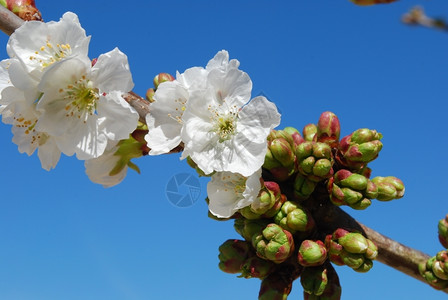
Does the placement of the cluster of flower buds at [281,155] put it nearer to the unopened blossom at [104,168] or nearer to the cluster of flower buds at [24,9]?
the unopened blossom at [104,168]

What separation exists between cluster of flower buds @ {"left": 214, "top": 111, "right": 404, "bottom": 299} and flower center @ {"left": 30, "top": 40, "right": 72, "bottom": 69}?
0.81 metres

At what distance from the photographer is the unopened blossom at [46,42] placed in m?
1.71

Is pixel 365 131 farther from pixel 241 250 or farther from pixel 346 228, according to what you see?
pixel 241 250

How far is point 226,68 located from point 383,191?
0.72 m

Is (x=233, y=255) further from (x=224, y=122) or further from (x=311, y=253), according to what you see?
(x=224, y=122)

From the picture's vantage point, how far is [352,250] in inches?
65.6

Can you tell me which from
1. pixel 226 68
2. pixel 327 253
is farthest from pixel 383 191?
pixel 226 68

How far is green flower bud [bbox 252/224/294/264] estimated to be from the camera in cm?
165

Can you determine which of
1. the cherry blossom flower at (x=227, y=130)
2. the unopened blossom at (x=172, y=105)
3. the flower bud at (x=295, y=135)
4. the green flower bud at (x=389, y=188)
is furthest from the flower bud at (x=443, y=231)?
the unopened blossom at (x=172, y=105)

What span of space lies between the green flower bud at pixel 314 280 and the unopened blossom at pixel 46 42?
3.63ft

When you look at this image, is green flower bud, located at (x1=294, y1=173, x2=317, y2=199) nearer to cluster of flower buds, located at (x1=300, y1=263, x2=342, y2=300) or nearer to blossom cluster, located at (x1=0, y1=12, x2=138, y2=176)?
cluster of flower buds, located at (x1=300, y1=263, x2=342, y2=300)

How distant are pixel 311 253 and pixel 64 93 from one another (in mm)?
1002

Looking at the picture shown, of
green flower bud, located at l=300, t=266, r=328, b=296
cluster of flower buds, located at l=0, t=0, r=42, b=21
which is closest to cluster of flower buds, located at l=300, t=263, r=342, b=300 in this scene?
green flower bud, located at l=300, t=266, r=328, b=296

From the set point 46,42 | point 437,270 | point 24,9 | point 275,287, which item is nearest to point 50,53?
point 46,42
